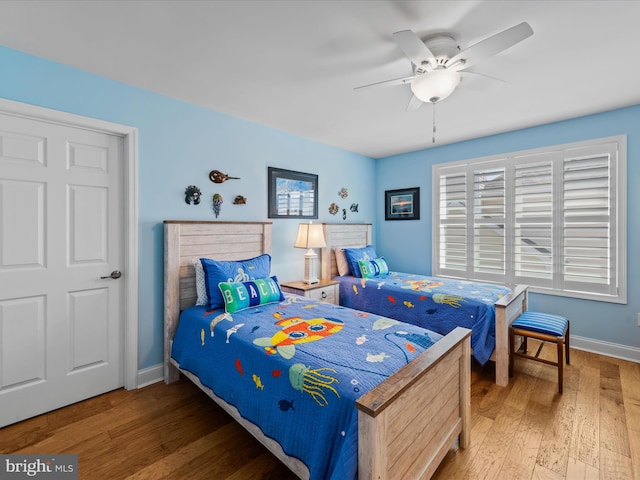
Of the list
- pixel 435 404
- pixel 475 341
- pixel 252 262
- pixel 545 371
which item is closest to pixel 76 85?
pixel 252 262

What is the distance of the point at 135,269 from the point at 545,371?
367 cm

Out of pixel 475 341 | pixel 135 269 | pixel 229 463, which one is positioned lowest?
pixel 229 463

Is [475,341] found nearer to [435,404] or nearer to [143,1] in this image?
[435,404]

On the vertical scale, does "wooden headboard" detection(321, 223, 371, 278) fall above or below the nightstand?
above

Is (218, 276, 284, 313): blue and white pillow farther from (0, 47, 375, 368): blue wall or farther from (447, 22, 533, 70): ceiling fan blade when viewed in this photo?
(447, 22, 533, 70): ceiling fan blade

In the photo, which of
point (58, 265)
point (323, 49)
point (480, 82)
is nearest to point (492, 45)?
point (480, 82)

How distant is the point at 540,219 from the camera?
3422 mm

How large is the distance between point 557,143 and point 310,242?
114 inches

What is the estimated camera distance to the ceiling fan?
154 cm

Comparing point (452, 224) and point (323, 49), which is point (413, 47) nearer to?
point (323, 49)

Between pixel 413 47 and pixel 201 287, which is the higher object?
pixel 413 47

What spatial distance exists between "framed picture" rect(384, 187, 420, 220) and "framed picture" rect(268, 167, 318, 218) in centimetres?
142

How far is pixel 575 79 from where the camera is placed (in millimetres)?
2348

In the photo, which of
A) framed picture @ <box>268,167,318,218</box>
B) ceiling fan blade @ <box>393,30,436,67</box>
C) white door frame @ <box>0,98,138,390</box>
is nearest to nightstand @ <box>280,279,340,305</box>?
framed picture @ <box>268,167,318,218</box>
